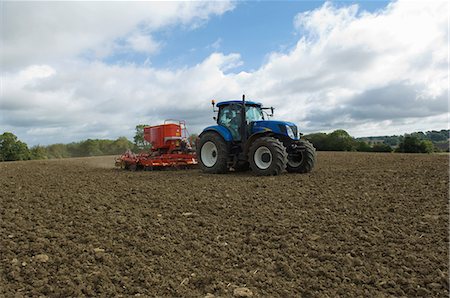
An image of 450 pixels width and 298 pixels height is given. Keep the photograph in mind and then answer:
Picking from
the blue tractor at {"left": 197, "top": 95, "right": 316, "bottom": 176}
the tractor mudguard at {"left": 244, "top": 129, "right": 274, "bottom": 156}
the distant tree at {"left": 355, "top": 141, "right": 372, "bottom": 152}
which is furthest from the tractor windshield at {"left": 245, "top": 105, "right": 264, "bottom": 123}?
the distant tree at {"left": 355, "top": 141, "right": 372, "bottom": 152}

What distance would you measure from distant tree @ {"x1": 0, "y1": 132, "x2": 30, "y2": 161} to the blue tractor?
896 inches

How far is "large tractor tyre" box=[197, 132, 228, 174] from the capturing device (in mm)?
10602

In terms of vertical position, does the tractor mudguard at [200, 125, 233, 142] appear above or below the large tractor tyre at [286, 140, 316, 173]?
above

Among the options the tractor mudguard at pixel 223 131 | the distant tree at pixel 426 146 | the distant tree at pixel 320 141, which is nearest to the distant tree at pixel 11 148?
the distant tree at pixel 320 141

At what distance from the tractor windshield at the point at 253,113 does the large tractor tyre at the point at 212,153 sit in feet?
3.44

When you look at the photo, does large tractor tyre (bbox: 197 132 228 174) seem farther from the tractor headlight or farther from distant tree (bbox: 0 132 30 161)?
distant tree (bbox: 0 132 30 161)

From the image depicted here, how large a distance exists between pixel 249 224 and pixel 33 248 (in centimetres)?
269

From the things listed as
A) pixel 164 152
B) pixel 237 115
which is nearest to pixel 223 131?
pixel 237 115

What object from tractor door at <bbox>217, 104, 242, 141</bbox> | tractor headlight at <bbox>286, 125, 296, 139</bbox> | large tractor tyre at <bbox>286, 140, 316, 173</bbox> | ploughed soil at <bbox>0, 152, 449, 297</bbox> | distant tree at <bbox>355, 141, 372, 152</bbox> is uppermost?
tractor door at <bbox>217, 104, 242, 141</bbox>

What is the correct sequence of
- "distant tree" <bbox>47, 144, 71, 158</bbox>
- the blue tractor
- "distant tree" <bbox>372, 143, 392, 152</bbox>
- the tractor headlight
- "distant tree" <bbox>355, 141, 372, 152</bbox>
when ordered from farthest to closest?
"distant tree" <bbox>47, 144, 71, 158</bbox> < "distant tree" <bbox>355, 141, 372, 152</bbox> < "distant tree" <bbox>372, 143, 392, 152</bbox> < the tractor headlight < the blue tractor

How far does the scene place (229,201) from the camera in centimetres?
642

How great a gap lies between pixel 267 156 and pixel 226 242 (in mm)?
5272

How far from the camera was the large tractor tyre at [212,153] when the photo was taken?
34.8 feet

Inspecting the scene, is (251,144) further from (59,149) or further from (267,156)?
(59,149)
